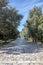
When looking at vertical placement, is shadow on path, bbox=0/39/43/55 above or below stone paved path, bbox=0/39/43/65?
below

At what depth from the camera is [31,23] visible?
5325cm

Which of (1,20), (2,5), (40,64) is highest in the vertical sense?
(2,5)

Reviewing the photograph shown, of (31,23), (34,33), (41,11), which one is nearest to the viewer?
(34,33)

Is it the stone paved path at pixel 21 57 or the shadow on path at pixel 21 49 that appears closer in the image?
the stone paved path at pixel 21 57

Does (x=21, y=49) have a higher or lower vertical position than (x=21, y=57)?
lower

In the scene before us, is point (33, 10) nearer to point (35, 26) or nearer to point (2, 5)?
point (35, 26)

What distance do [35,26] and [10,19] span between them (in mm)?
17533

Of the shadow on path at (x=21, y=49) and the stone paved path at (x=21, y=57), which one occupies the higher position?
the stone paved path at (x=21, y=57)

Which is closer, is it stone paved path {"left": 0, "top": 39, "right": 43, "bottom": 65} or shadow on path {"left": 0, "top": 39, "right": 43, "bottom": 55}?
stone paved path {"left": 0, "top": 39, "right": 43, "bottom": 65}

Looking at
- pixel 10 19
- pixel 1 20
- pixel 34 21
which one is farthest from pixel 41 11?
pixel 1 20

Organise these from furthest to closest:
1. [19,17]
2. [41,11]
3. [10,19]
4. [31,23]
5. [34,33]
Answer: [41,11] < [31,23] < [34,33] < [19,17] < [10,19]

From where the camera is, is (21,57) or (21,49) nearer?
(21,57)

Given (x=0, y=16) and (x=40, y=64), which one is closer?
(x=40, y=64)

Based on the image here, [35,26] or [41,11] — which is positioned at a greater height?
[41,11]
